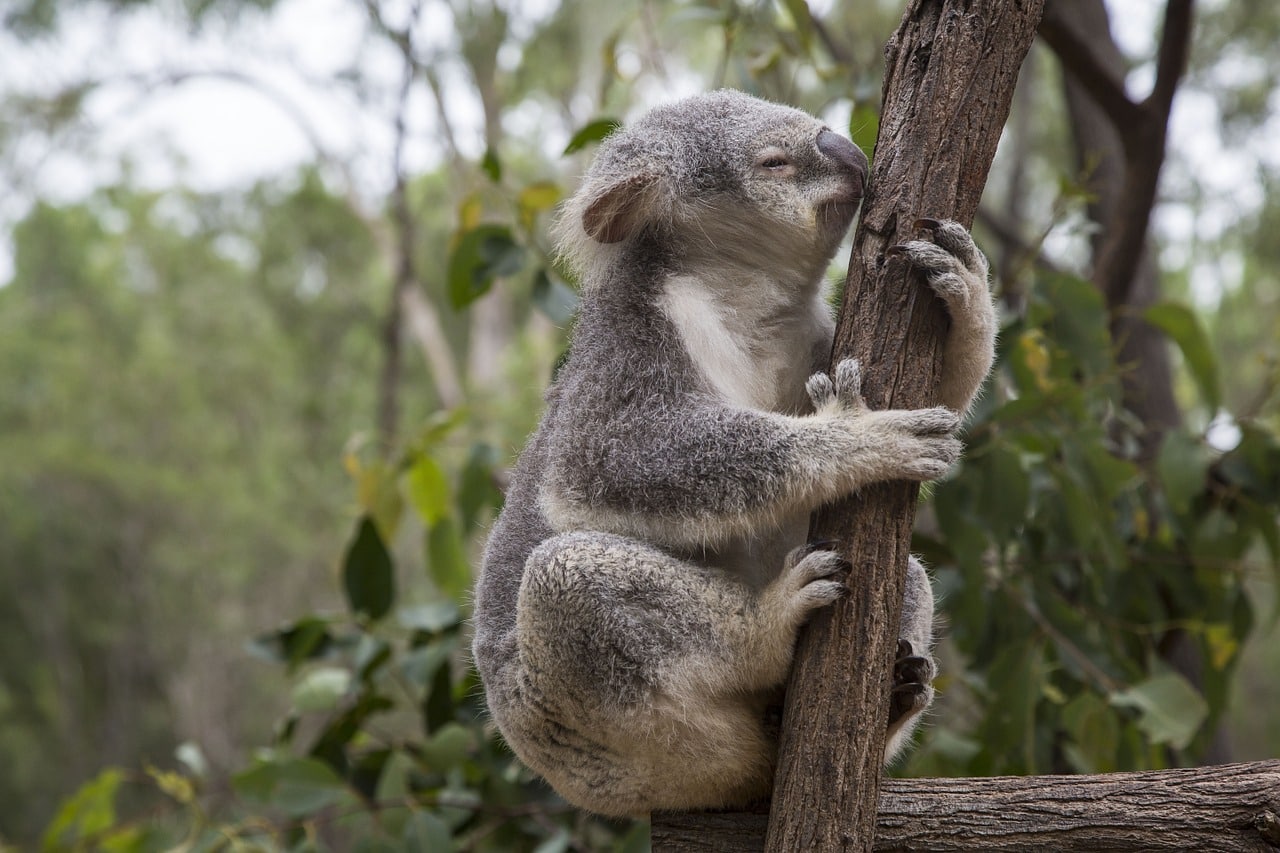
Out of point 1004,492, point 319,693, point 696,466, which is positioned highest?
point 1004,492

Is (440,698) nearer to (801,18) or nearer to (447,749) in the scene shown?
(447,749)

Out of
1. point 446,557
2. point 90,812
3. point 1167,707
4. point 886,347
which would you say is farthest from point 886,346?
point 90,812

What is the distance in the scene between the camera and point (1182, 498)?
3.41 m

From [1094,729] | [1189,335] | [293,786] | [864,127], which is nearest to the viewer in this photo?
[864,127]

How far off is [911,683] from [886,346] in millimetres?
643

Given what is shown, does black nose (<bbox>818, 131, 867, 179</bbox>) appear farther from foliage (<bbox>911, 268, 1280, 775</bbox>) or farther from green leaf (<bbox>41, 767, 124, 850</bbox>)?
green leaf (<bbox>41, 767, 124, 850</bbox>)

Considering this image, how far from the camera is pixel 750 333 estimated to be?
2.42 meters

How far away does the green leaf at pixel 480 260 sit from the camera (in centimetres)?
376

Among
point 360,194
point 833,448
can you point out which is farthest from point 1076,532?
point 360,194

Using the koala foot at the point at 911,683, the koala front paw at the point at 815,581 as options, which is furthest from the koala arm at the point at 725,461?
the koala foot at the point at 911,683

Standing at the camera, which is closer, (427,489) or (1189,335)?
(1189,335)

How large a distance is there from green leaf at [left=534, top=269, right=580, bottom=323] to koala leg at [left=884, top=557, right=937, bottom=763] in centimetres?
156

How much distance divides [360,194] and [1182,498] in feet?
26.3

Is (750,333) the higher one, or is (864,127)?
(864,127)
